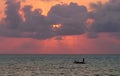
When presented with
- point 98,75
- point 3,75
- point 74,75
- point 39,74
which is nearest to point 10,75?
point 3,75

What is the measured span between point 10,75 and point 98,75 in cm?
2146

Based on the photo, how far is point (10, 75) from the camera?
86875 millimetres

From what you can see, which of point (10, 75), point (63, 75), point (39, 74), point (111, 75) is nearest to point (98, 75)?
point (111, 75)

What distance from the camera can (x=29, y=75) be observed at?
86562 mm

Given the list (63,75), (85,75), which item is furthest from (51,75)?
(85,75)

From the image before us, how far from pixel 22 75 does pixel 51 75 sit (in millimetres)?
7121

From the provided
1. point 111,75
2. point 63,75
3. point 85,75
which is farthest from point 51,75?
point 111,75

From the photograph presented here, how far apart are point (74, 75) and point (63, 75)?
2.69m

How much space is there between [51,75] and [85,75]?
8.33m

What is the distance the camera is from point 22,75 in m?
85.8

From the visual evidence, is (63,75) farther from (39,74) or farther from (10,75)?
(10,75)

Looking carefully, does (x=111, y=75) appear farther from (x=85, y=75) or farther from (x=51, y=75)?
(x=51, y=75)

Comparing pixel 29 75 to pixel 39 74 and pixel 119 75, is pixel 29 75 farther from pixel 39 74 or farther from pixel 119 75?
pixel 119 75

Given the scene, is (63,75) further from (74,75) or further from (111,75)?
(111,75)
